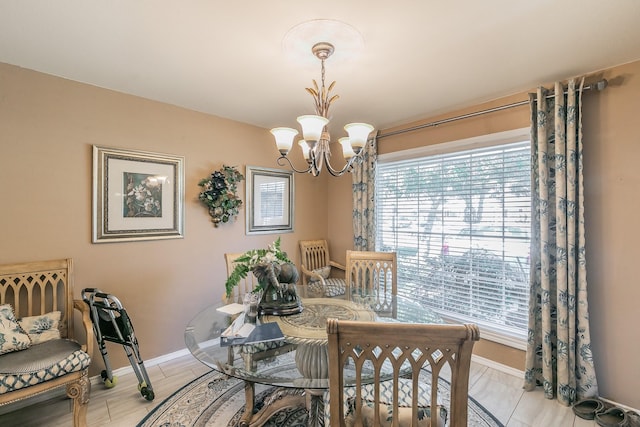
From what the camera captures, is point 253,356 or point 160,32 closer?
point 253,356

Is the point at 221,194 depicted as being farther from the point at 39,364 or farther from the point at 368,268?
the point at 39,364

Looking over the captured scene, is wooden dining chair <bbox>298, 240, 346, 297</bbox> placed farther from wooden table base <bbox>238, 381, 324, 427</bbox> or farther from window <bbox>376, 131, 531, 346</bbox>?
wooden table base <bbox>238, 381, 324, 427</bbox>

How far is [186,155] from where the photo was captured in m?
2.92

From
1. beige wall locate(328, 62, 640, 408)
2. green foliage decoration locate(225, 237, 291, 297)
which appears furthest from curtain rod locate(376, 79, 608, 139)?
green foliage decoration locate(225, 237, 291, 297)

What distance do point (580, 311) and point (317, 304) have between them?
6.14 feet

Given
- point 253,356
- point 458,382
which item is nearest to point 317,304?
point 253,356

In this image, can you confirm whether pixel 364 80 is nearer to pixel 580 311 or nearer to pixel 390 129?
pixel 390 129

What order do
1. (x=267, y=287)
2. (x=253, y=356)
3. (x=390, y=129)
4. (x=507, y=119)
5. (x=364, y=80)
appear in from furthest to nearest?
1. (x=390, y=129)
2. (x=507, y=119)
3. (x=364, y=80)
4. (x=267, y=287)
5. (x=253, y=356)

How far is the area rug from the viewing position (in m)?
1.93

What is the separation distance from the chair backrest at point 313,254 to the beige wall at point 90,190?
0.61 metres

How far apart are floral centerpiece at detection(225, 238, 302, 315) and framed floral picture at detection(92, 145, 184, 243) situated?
1272 millimetres

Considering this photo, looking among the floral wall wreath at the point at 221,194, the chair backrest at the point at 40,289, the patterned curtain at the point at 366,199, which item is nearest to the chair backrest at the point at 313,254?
the patterned curtain at the point at 366,199

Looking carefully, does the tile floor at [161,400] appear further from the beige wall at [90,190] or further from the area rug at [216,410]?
the beige wall at [90,190]

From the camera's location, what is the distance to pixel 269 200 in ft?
11.7
